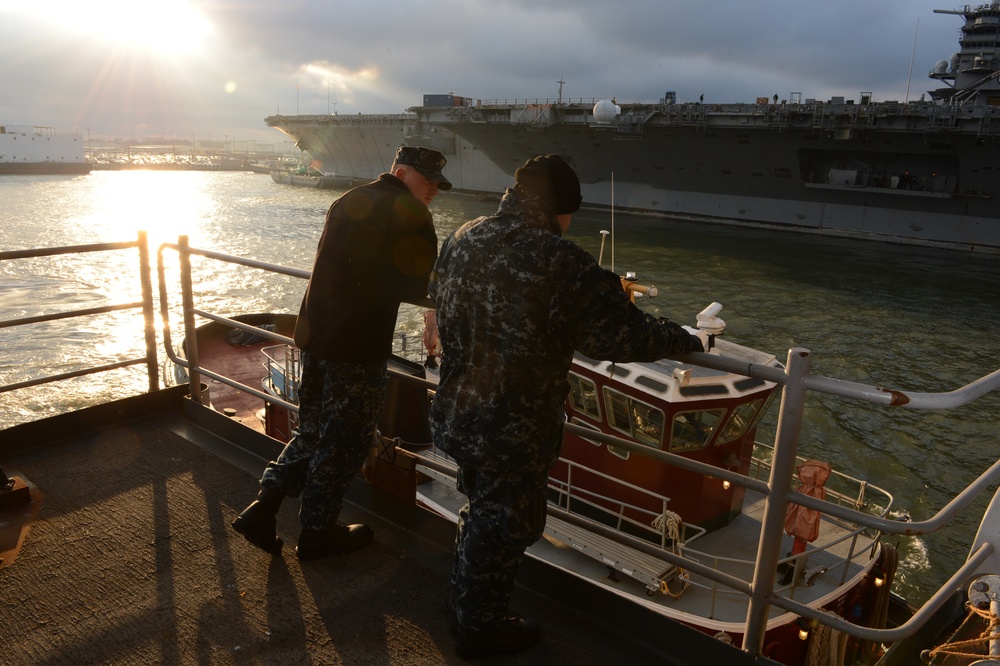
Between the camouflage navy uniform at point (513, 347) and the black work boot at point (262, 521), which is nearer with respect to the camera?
the camouflage navy uniform at point (513, 347)

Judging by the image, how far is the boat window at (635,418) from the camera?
810 cm

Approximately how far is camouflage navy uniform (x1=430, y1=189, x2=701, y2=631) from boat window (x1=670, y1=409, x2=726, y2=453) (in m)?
5.58

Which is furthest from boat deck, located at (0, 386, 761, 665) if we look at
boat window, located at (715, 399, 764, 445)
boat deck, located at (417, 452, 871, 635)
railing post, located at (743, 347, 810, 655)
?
boat window, located at (715, 399, 764, 445)

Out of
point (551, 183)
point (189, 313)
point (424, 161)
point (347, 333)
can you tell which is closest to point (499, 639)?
point (347, 333)

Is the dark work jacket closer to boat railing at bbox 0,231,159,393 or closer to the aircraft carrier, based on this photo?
boat railing at bbox 0,231,159,393

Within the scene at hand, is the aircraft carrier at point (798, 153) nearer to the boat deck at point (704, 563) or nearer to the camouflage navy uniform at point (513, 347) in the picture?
the boat deck at point (704, 563)

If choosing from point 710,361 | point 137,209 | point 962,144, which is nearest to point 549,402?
point 710,361

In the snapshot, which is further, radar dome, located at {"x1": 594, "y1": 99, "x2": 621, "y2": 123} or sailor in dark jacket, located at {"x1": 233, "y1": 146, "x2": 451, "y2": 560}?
radar dome, located at {"x1": 594, "y1": 99, "x2": 621, "y2": 123}

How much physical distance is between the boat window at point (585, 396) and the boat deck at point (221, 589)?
4.89 meters

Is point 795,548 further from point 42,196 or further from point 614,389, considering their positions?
point 42,196

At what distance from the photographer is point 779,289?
30859 millimetres

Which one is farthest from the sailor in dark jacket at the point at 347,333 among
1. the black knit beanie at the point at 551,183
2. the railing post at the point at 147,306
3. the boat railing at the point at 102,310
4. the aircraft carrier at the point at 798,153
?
the aircraft carrier at the point at 798,153

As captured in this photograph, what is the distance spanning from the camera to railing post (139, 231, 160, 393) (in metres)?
Answer: 4.95

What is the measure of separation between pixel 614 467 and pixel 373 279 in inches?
249
